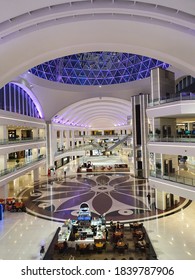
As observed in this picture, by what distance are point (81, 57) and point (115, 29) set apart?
30319mm

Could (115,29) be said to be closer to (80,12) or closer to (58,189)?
(80,12)

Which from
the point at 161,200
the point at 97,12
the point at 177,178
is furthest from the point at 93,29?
the point at 161,200

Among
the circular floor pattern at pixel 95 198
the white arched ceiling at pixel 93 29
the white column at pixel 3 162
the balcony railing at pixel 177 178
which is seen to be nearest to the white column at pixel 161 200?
the circular floor pattern at pixel 95 198

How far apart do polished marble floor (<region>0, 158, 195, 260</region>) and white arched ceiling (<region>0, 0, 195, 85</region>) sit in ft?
33.6

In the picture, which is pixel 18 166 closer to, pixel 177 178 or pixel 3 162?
pixel 3 162

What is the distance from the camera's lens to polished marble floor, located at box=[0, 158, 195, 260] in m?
12.4

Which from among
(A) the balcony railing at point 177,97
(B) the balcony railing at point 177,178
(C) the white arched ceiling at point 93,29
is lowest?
(B) the balcony railing at point 177,178

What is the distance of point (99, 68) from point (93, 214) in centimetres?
3139

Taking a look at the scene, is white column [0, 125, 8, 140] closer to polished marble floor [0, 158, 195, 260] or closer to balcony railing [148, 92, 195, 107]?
polished marble floor [0, 158, 195, 260]

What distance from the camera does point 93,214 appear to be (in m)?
18.0

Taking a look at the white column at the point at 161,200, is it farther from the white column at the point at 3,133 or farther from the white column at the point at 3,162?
the white column at the point at 3,133

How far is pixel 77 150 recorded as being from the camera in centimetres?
4569

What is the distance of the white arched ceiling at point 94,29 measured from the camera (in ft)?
33.3
